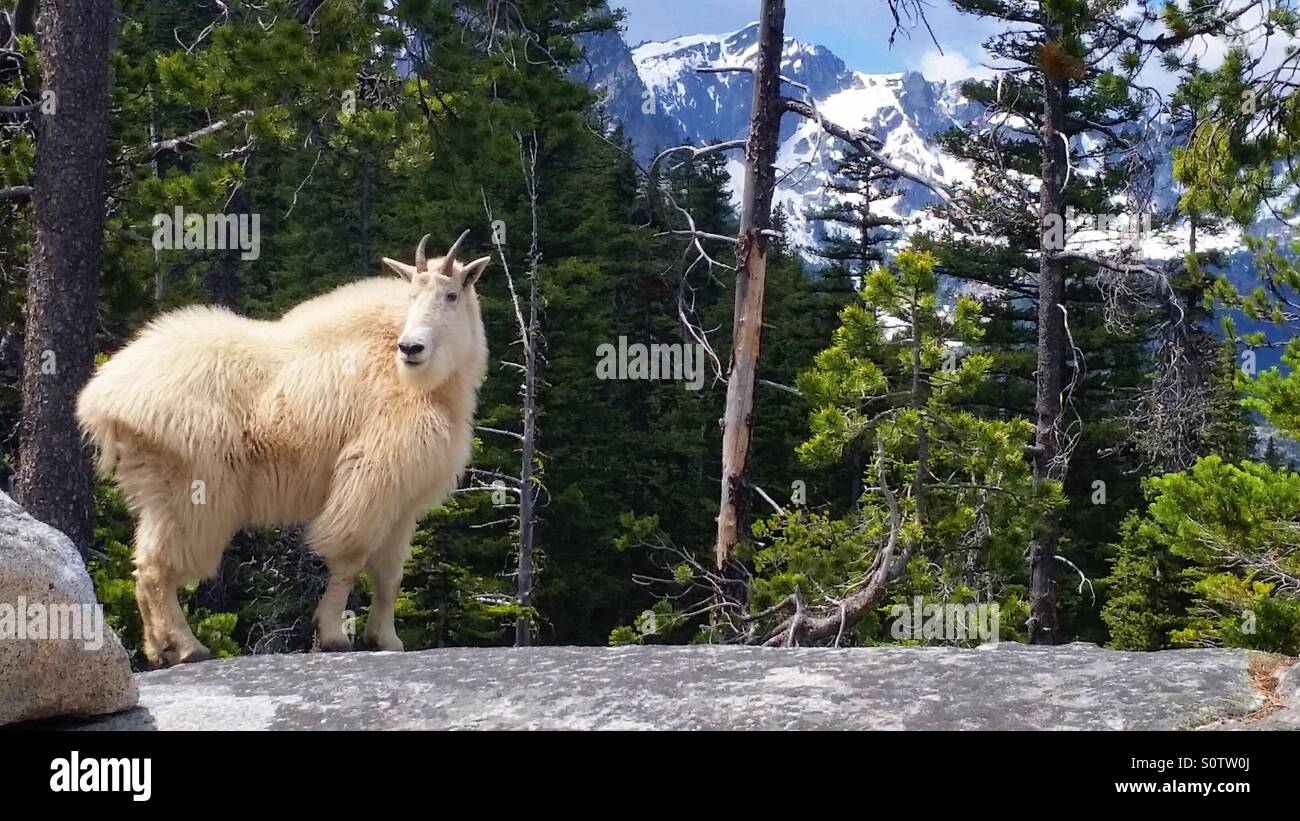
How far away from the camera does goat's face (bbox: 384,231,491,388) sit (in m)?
6.81

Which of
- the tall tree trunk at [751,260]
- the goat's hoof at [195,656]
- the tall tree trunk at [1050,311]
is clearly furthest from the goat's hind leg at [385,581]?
the tall tree trunk at [1050,311]

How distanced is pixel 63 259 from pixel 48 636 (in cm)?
590

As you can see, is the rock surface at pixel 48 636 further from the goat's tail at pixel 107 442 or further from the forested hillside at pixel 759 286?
the forested hillside at pixel 759 286

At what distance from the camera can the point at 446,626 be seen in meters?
24.7

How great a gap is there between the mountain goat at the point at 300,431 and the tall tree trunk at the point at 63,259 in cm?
268

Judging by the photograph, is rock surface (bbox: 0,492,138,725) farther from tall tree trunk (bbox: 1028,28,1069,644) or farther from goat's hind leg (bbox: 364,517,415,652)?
tall tree trunk (bbox: 1028,28,1069,644)

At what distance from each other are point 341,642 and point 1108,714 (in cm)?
427

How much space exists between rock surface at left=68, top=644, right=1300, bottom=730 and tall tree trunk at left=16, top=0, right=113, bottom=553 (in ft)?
14.6

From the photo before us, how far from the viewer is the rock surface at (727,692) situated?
4836 mm

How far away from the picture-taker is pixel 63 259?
9.58 metres

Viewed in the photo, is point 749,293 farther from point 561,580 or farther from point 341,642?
point 561,580

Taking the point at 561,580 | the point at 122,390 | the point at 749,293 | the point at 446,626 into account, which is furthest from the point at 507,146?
the point at 561,580

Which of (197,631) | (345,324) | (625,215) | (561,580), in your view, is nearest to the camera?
(345,324)

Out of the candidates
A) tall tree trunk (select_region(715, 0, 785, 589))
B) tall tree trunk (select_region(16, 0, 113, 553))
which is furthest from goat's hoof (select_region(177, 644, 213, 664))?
tall tree trunk (select_region(715, 0, 785, 589))
